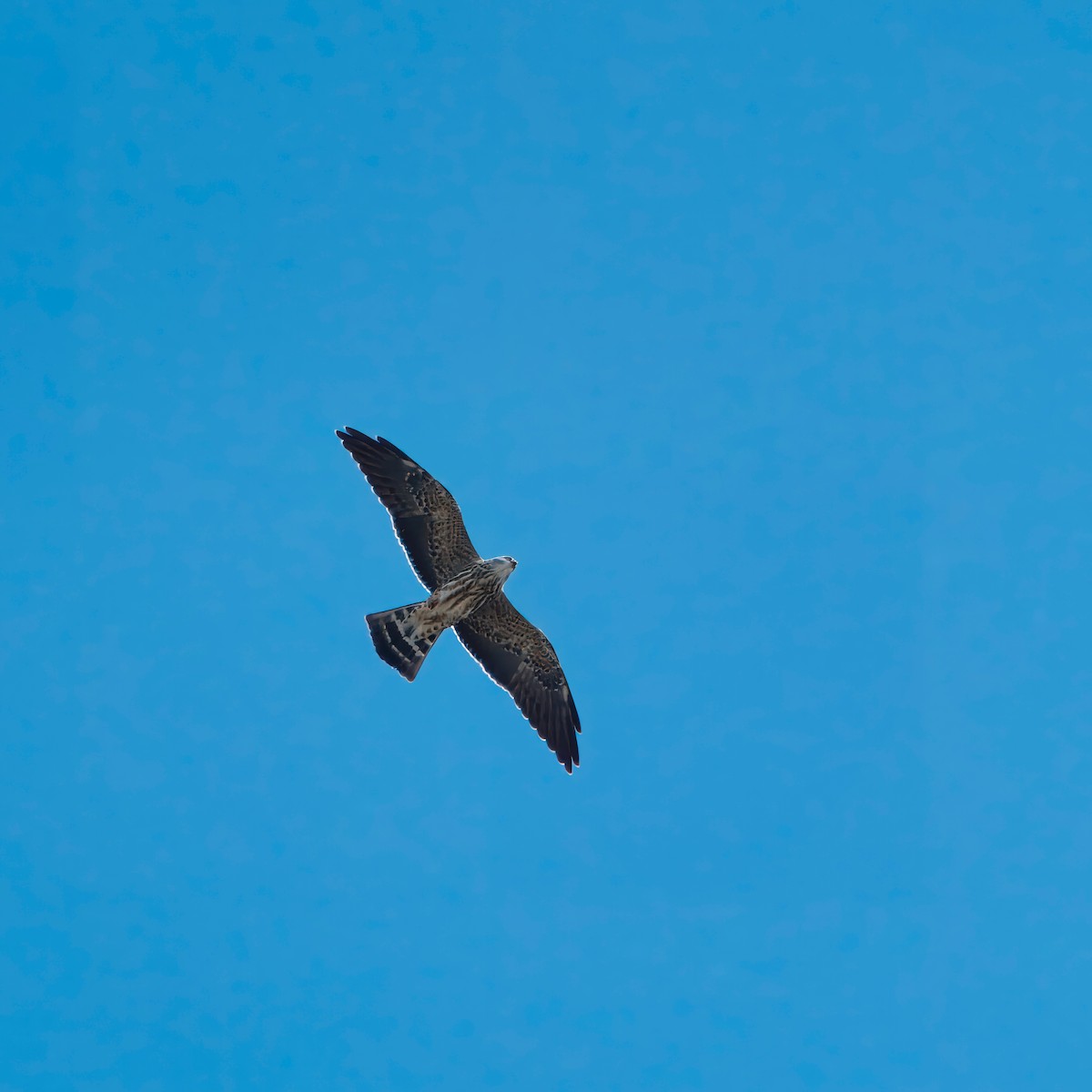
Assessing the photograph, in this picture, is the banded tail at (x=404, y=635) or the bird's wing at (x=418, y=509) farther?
the bird's wing at (x=418, y=509)

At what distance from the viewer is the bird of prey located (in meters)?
11.3

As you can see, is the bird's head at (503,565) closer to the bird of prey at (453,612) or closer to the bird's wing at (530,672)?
the bird of prey at (453,612)

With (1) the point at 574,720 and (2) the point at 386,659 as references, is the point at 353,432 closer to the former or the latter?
(2) the point at 386,659

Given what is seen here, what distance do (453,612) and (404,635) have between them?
0.57 meters

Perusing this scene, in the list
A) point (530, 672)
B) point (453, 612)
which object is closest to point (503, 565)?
point (453, 612)

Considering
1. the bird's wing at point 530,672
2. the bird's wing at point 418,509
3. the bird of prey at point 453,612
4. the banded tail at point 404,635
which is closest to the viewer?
the banded tail at point 404,635

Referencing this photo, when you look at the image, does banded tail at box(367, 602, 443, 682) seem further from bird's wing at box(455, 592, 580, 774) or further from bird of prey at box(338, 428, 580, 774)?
bird's wing at box(455, 592, 580, 774)

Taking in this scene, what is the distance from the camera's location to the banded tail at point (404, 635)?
1116 centimetres

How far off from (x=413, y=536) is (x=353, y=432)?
1.22 meters

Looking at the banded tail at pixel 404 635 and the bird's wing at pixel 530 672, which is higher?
the bird's wing at pixel 530 672

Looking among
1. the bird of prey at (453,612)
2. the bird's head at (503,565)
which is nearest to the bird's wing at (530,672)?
the bird of prey at (453,612)

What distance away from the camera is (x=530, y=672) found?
480 inches

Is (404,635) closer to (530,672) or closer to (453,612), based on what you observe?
(453,612)

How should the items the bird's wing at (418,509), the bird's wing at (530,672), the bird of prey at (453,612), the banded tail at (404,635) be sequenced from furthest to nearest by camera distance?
the bird's wing at (530,672) < the bird's wing at (418,509) < the bird of prey at (453,612) < the banded tail at (404,635)
